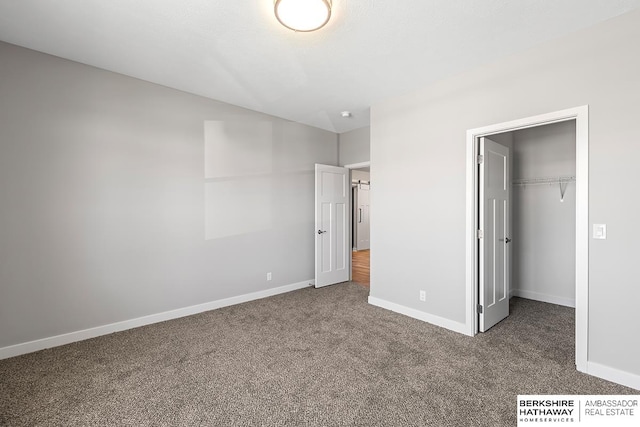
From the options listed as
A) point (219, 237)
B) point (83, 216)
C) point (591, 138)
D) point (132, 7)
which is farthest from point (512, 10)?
point (83, 216)

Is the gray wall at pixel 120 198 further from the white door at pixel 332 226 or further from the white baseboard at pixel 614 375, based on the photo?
the white baseboard at pixel 614 375

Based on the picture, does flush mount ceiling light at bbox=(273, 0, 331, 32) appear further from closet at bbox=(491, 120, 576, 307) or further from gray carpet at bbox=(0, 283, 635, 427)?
closet at bbox=(491, 120, 576, 307)

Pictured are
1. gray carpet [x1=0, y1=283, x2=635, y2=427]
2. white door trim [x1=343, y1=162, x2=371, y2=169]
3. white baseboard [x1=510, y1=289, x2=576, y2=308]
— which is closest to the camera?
gray carpet [x1=0, y1=283, x2=635, y2=427]

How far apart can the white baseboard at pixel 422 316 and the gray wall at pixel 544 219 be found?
6.17 feet

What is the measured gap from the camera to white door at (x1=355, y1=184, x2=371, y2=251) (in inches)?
355

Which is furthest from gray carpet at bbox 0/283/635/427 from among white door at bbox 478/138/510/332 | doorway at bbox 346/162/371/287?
doorway at bbox 346/162/371/287

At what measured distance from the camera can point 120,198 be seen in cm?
304

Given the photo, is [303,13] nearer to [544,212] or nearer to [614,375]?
[614,375]

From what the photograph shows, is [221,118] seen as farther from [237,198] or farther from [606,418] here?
[606,418]

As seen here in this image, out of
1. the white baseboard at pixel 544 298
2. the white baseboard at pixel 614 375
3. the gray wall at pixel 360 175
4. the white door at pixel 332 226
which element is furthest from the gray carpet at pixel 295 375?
the gray wall at pixel 360 175

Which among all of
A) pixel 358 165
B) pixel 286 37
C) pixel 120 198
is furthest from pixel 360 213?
pixel 286 37

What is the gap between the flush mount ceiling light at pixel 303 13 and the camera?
186cm

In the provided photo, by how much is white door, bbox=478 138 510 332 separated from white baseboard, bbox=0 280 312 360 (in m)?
2.75

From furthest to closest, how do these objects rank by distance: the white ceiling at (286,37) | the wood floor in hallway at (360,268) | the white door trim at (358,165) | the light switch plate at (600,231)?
the wood floor in hallway at (360,268) < the white door trim at (358,165) < the light switch plate at (600,231) < the white ceiling at (286,37)
